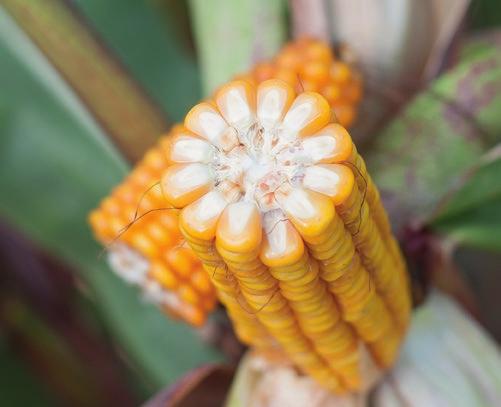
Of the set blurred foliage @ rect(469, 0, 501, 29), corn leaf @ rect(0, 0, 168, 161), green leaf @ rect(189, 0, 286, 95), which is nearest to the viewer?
corn leaf @ rect(0, 0, 168, 161)

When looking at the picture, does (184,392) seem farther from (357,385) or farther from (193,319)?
(357,385)

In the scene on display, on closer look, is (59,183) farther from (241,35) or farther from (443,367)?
(443,367)

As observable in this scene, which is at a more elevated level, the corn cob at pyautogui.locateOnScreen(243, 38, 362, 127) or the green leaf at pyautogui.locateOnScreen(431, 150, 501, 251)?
the corn cob at pyautogui.locateOnScreen(243, 38, 362, 127)

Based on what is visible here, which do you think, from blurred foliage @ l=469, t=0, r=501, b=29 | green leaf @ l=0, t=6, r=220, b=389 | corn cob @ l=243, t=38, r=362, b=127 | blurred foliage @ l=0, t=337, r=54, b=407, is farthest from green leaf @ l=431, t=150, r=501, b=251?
blurred foliage @ l=0, t=337, r=54, b=407

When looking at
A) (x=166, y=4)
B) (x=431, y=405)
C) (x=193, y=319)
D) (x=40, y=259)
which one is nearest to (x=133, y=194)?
(x=193, y=319)

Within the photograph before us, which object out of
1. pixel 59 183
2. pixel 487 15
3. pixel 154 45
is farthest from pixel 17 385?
pixel 487 15

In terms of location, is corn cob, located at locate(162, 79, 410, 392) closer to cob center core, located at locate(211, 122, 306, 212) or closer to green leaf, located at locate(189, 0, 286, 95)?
cob center core, located at locate(211, 122, 306, 212)
